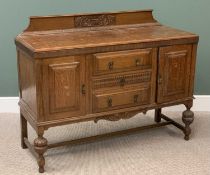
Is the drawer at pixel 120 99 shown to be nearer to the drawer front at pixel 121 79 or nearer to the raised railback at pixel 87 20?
the drawer front at pixel 121 79

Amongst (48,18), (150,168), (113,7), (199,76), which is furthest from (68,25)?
(199,76)

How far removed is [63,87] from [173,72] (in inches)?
32.1

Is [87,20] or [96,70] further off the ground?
[87,20]

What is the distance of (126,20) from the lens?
3.11 meters

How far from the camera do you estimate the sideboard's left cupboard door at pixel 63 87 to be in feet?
8.23

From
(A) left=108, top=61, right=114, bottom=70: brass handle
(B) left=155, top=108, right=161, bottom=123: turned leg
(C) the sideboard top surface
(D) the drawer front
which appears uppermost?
(C) the sideboard top surface

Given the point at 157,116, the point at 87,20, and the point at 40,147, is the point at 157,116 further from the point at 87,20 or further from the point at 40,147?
the point at 40,147

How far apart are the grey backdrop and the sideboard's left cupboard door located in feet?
3.33

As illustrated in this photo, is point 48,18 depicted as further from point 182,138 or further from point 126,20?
point 182,138

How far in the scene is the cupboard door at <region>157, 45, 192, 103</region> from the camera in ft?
9.35

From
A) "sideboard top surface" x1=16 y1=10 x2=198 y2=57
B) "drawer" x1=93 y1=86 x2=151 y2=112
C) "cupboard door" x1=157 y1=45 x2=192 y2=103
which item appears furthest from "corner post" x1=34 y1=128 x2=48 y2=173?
"cupboard door" x1=157 y1=45 x2=192 y2=103

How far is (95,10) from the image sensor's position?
347 cm

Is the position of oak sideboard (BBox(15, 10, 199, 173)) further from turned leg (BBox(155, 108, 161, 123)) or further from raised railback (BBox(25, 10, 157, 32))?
turned leg (BBox(155, 108, 161, 123))

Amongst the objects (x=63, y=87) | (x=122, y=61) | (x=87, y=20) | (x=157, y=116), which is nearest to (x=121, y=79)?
(x=122, y=61)
